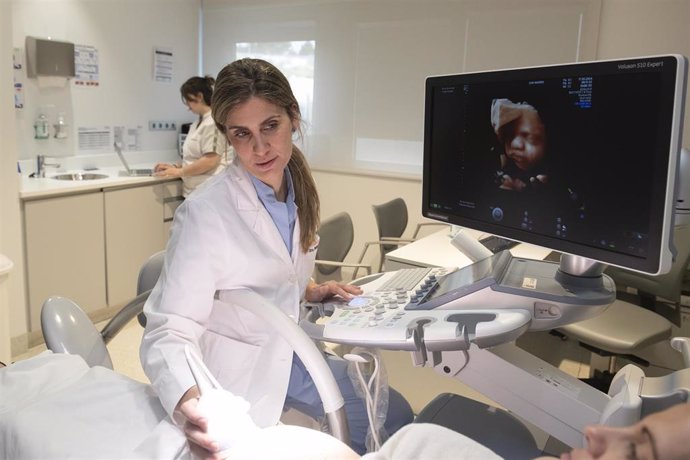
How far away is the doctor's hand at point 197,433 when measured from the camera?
0.86 meters

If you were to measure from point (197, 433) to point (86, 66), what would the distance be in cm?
368

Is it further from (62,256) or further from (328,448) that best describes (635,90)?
(62,256)

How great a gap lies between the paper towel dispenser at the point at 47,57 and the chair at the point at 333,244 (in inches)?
→ 83.3

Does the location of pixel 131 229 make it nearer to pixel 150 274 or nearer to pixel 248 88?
pixel 150 274

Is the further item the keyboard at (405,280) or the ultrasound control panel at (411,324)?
the keyboard at (405,280)

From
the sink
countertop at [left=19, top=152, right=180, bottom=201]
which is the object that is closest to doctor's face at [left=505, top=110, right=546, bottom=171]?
countertop at [left=19, top=152, right=180, bottom=201]

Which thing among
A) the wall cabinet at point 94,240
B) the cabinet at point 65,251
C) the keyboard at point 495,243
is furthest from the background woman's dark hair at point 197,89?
the keyboard at point 495,243

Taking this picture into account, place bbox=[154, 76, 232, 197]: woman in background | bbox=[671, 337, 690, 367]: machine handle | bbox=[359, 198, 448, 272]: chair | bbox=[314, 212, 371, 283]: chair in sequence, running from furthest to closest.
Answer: bbox=[154, 76, 232, 197]: woman in background
bbox=[359, 198, 448, 272]: chair
bbox=[314, 212, 371, 283]: chair
bbox=[671, 337, 690, 367]: machine handle

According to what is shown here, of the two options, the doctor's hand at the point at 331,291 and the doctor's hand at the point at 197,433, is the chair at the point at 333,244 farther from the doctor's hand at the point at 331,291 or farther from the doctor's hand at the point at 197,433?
the doctor's hand at the point at 197,433

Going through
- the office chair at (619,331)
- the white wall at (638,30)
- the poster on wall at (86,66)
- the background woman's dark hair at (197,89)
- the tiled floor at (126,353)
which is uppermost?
the white wall at (638,30)

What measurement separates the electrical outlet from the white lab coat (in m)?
3.42

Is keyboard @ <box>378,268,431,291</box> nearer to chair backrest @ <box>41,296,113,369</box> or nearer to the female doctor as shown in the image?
the female doctor

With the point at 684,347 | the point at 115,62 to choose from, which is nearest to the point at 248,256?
the point at 684,347

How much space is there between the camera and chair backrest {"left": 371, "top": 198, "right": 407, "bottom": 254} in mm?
3182
